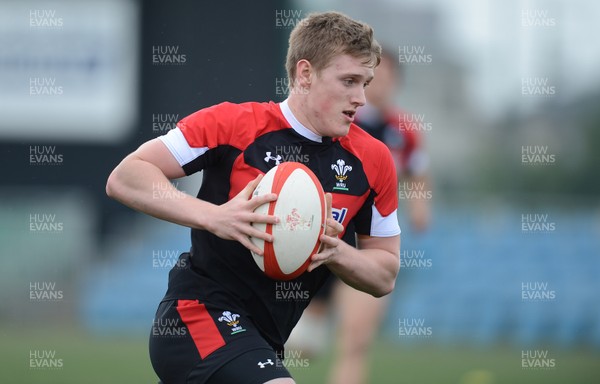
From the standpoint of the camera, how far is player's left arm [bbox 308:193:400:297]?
3185 millimetres

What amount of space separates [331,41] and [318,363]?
554cm

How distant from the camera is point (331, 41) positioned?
11.2ft

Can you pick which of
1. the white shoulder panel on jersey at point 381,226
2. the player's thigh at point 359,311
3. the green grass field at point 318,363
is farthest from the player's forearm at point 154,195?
the green grass field at point 318,363

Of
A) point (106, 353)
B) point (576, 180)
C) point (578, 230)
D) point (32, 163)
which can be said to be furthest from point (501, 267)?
point (32, 163)

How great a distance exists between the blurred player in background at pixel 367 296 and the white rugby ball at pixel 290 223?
2.89 metres

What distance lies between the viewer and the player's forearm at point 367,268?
10.8 feet

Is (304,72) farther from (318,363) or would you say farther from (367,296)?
(318,363)

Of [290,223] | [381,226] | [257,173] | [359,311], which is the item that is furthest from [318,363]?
[290,223]

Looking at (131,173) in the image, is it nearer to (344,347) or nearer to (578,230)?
(344,347)

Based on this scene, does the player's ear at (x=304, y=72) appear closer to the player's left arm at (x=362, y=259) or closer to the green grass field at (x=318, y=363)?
the player's left arm at (x=362, y=259)

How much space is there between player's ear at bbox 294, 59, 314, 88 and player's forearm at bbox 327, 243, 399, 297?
70 centimetres

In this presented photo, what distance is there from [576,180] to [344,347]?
686 cm

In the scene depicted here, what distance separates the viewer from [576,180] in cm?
1173

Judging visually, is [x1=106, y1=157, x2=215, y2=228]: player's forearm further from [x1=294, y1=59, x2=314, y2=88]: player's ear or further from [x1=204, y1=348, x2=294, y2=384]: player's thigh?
[x1=294, y1=59, x2=314, y2=88]: player's ear
